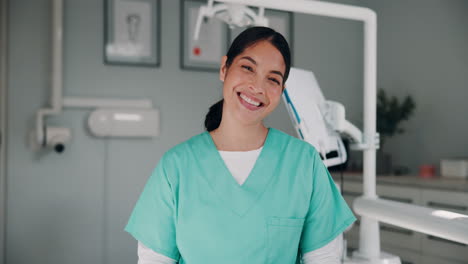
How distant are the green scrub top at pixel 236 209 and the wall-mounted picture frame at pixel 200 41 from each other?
1.91 metres

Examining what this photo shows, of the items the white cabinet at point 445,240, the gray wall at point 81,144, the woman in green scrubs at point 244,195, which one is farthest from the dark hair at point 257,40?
the gray wall at point 81,144

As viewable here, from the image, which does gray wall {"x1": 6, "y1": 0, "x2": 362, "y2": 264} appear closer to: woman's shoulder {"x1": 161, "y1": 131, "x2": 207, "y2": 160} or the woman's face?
woman's shoulder {"x1": 161, "y1": 131, "x2": 207, "y2": 160}

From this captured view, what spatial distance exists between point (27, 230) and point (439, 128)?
101 inches

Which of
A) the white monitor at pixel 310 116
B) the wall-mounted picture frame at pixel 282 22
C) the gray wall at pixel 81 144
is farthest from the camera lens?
the wall-mounted picture frame at pixel 282 22

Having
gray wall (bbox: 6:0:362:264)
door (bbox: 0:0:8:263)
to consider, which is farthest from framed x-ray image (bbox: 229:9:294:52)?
door (bbox: 0:0:8:263)

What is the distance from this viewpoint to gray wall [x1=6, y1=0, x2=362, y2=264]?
8.34ft

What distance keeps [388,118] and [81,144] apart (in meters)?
1.98

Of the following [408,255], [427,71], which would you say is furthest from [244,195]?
[427,71]

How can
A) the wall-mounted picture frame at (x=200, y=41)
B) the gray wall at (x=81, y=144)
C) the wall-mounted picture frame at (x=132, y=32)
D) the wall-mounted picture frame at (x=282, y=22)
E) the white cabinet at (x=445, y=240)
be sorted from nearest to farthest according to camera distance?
1. the white cabinet at (x=445, y=240)
2. the gray wall at (x=81, y=144)
3. the wall-mounted picture frame at (x=132, y=32)
4. the wall-mounted picture frame at (x=200, y=41)
5. the wall-mounted picture frame at (x=282, y=22)

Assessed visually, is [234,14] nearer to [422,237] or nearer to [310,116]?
[310,116]

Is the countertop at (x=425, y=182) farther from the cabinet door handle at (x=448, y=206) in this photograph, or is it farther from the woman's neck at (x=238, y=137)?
the woman's neck at (x=238, y=137)

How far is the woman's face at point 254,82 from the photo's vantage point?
963 mm

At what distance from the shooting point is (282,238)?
969 mm

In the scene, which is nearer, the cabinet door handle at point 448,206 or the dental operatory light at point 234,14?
the dental operatory light at point 234,14
